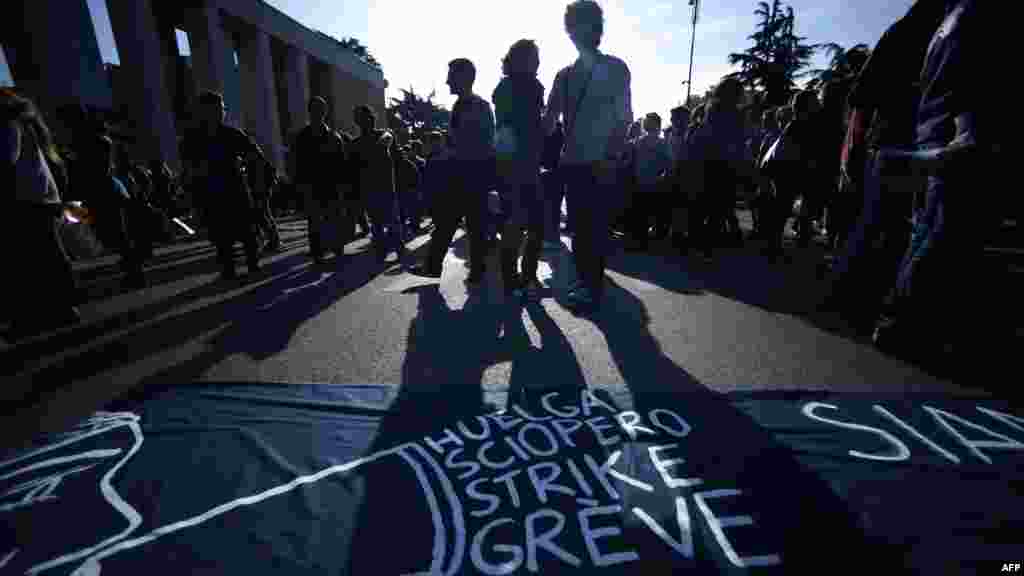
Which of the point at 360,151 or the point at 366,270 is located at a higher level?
the point at 360,151

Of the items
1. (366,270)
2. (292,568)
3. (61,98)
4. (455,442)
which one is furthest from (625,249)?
(61,98)

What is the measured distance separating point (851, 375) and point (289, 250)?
7.58 m

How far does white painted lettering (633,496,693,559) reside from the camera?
1237mm

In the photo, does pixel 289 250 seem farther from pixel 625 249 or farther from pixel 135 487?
pixel 135 487

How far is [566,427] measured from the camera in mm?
1845

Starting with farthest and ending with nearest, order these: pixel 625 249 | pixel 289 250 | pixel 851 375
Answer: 1. pixel 289 250
2. pixel 625 249
3. pixel 851 375

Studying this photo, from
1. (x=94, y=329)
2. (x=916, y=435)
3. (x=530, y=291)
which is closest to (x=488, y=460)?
(x=916, y=435)

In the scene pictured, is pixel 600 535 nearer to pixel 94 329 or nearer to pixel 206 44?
pixel 94 329

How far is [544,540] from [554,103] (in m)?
3.15

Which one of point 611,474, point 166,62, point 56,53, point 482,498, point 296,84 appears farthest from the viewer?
point 296,84

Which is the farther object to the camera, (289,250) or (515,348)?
(289,250)

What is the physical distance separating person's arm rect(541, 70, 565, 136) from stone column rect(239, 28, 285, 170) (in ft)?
58.9

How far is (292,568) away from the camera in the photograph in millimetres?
1199

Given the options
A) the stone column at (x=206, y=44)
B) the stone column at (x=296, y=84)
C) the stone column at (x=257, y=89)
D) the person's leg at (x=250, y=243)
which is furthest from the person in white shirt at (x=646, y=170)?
the stone column at (x=296, y=84)
